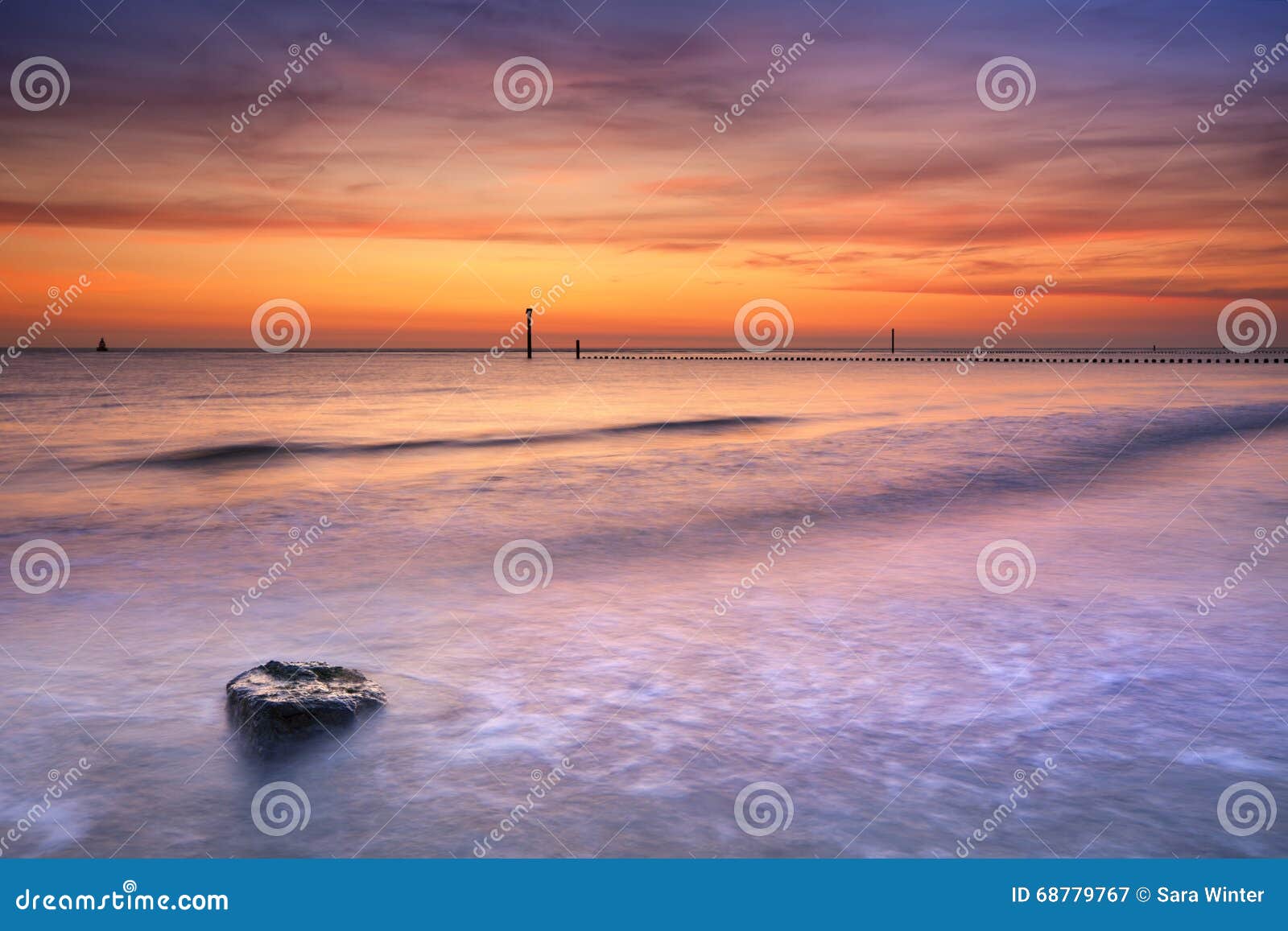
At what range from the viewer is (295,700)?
18.7 feet

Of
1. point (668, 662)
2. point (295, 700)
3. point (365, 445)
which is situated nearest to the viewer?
point (295, 700)

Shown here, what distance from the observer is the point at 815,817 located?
479 cm

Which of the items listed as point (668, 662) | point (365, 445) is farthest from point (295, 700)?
point (365, 445)

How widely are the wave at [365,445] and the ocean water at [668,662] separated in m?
4.39

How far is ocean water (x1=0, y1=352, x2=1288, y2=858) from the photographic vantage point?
4.78m

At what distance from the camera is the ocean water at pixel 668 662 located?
4777 millimetres

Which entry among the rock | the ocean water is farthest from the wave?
the rock

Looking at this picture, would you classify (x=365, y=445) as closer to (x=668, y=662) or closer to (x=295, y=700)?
(x=668, y=662)

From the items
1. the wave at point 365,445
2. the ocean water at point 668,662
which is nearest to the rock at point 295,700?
the ocean water at point 668,662

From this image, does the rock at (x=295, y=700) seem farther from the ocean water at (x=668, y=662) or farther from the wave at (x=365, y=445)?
the wave at (x=365, y=445)

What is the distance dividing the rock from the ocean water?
153mm

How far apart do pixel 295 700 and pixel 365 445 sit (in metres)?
23.1

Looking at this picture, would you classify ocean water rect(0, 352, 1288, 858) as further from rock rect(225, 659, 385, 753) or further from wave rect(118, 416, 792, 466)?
wave rect(118, 416, 792, 466)

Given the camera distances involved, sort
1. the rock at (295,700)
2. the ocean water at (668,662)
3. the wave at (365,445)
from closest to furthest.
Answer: the ocean water at (668,662) < the rock at (295,700) < the wave at (365,445)
